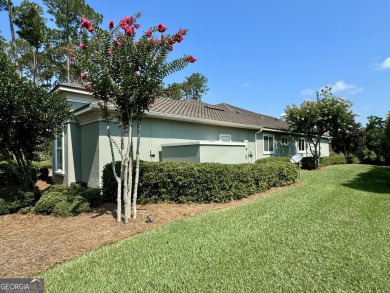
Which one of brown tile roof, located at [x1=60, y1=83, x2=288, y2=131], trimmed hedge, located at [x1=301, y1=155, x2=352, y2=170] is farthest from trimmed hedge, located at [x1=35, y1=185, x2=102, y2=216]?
trimmed hedge, located at [x1=301, y1=155, x2=352, y2=170]

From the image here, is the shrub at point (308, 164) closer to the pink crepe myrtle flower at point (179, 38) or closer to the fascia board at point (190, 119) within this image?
the fascia board at point (190, 119)

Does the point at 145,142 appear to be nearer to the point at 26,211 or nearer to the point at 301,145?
the point at 26,211

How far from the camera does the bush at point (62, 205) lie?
6.91 m

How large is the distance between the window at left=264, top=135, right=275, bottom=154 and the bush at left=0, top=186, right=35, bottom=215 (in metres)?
15.3

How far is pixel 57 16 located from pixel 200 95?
30.3 m

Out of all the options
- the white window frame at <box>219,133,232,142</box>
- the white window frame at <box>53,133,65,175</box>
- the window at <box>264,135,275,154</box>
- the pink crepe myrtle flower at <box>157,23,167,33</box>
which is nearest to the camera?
the pink crepe myrtle flower at <box>157,23,167,33</box>

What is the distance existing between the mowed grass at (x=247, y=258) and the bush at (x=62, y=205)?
287cm

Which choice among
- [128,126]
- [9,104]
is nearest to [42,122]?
[9,104]

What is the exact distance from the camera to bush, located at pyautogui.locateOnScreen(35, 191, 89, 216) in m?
6.91

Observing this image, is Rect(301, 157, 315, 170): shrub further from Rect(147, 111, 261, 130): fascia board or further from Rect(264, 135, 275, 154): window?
Rect(147, 111, 261, 130): fascia board

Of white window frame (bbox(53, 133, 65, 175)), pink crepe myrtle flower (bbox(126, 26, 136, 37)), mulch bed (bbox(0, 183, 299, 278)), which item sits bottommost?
mulch bed (bbox(0, 183, 299, 278))

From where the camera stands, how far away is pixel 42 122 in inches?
A: 324

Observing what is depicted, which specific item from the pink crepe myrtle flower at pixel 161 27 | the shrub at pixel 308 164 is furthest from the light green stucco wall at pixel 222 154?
the shrub at pixel 308 164

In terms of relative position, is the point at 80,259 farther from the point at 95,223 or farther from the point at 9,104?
the point at 9,104
